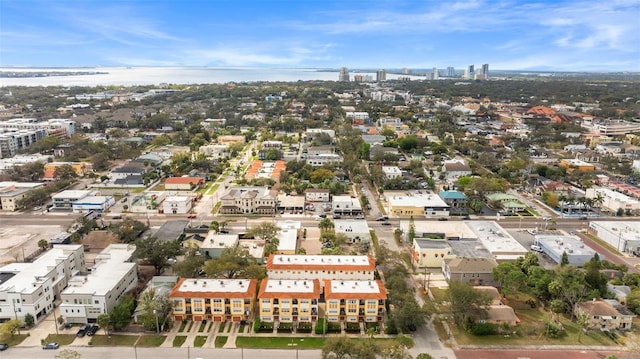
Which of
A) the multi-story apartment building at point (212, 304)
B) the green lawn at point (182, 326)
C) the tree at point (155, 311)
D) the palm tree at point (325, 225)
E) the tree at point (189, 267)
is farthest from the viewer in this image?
the palm tree at point (325, 225)

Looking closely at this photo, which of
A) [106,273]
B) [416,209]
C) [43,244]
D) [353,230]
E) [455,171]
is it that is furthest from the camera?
[455,171]

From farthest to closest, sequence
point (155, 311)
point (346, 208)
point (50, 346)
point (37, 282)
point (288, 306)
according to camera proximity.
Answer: point (346, 208), point (37, 282), point (288, 306), point (155, 311), point (50, 346)

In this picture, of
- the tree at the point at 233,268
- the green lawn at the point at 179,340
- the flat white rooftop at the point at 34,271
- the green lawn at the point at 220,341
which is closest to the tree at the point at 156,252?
the tree at the point at 233,268

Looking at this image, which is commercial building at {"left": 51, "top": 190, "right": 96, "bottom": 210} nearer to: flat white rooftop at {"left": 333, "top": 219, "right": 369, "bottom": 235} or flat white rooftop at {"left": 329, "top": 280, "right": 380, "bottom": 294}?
flat white rooftop at {"left": 333, "top": 219, "right": 369, "bottom": 235}

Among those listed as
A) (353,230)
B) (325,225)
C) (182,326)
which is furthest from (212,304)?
(353,230)

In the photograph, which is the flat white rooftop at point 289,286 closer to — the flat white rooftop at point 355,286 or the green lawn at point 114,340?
the flat white rooftop at point 355,286

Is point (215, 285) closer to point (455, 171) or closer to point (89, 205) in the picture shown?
point (89, 205)

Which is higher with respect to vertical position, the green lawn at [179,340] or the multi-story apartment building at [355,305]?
the multi-story apartment building at [355,305]
